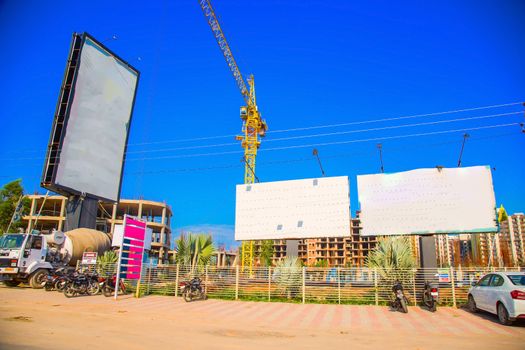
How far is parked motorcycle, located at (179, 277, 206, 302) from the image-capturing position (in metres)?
15.4

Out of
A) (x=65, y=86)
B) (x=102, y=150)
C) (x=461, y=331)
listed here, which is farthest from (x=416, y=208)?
(x=65, y=86)

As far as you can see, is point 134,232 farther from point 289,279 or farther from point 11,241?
point 289,279

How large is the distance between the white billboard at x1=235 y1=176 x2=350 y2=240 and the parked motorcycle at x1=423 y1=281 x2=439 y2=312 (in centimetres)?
813

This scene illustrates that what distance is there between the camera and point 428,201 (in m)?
20.5

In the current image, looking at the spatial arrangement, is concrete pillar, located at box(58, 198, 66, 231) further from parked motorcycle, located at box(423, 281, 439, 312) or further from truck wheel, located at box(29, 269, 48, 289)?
parked motorcycle, located at box(423, 281, 439, 312)

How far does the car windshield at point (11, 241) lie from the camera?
1830cm

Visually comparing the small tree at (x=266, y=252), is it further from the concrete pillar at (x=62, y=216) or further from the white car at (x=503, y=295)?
the white car at (x=503, y=295)

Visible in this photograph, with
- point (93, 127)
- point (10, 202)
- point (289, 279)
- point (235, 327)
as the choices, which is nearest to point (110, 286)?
point (289, 279)

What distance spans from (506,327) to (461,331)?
5.42 feet

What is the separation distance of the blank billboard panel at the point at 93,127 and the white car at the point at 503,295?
2691cm

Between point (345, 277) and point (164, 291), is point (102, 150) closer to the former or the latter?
point (164, 291)

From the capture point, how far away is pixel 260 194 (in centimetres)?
2430

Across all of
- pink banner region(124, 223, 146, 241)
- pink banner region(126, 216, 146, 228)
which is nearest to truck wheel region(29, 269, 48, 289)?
pink banner region(124, 223, 146, 241)

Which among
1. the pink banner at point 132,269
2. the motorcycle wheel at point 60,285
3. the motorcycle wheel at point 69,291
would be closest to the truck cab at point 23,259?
the motorcycle wheel at point 60,285
